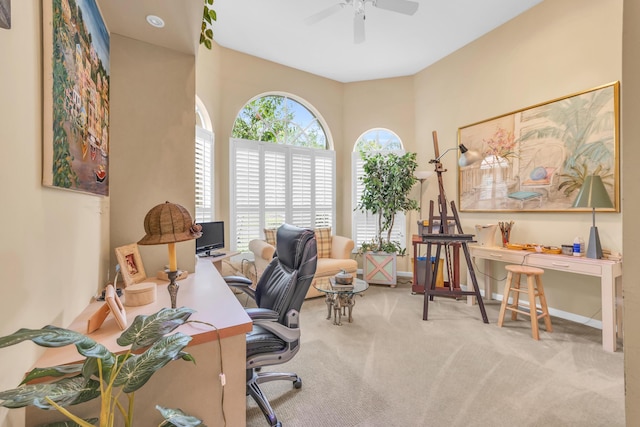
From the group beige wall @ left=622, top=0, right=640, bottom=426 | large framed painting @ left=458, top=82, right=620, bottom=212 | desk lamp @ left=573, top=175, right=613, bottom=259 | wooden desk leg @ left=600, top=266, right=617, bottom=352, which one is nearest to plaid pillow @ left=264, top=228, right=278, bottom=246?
large framed painting @ left=458, top=82, right=620, bottom=212

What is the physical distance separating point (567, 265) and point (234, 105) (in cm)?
442

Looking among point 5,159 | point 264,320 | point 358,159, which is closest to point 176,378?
point 264,320

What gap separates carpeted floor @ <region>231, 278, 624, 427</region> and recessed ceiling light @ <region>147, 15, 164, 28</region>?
8.04 feet

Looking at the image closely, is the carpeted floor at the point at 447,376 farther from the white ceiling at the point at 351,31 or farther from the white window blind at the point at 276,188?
the white ceiling at the point at 351,31

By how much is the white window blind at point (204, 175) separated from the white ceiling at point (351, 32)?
1415 mm

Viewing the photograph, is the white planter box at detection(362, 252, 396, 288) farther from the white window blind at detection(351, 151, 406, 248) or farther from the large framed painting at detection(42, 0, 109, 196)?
the large framed painting at detection(42, 0, 109, 196)

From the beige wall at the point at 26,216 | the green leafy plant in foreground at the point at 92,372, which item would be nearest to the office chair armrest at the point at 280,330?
the green leafy plant in foreground at the point at 92,372

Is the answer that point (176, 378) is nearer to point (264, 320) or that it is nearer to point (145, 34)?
point (264, 320)

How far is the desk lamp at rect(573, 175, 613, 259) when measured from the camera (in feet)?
8.40

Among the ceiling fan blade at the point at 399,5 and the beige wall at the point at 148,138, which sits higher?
the ceiling fan blade at the point at 399,5

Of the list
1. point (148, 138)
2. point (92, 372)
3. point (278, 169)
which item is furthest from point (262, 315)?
point (278, 169)

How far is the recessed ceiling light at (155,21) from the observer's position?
173 cm

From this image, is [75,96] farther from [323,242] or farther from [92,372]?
[323,242]

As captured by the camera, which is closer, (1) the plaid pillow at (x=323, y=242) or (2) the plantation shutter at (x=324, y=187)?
(1) the plaid pillow at (x=323, y=242)
